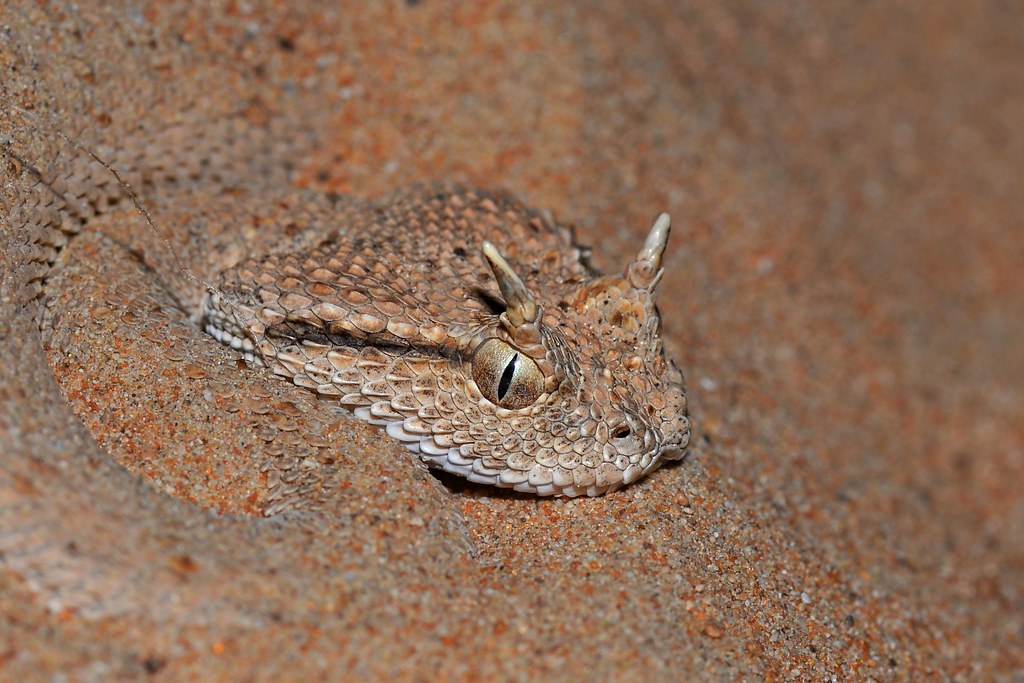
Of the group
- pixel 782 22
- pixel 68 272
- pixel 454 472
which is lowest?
pixel 68 272

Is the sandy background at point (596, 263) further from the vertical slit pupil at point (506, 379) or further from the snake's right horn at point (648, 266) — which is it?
the snake's right horn at point (648, 266)

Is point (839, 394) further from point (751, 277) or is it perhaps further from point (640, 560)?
point (640, 560)

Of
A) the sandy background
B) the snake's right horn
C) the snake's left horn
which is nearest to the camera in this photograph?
the sandy background

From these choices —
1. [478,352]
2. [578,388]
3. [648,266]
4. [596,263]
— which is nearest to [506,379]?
[478,352]

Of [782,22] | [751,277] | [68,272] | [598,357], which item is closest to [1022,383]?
[751,277]

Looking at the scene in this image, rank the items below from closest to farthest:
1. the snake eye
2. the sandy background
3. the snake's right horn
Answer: the sandy background → the snake eye → the snake's right horn

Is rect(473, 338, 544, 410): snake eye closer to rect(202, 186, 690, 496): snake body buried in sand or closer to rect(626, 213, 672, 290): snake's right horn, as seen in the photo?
rect(202, 186, 690, 496): snake body buried in sand

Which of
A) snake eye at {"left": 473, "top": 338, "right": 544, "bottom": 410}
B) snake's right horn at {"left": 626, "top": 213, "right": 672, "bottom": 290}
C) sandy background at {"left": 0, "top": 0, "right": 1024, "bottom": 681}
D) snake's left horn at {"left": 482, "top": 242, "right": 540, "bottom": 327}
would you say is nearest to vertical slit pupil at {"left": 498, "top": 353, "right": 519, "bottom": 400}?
snake eye at {"left": 473, "top": 338, "right": 544, "bottom": 410}

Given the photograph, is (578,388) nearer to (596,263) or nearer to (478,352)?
(478,352)
